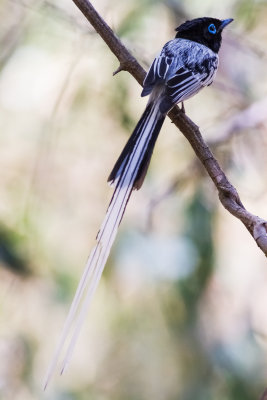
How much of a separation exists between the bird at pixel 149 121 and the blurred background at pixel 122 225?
832 millimetres

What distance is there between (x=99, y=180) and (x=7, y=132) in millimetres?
→ 600

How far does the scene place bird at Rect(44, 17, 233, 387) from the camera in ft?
6.55

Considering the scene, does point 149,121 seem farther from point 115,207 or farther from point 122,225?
point 122,225

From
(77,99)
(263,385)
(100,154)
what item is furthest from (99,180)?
(263,385)

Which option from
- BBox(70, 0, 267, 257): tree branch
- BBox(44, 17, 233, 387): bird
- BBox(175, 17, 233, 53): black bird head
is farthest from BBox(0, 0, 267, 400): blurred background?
BBox(70, 0, 267, 257): tree branch

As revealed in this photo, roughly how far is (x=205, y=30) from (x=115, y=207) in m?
1.42

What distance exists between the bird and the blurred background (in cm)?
83

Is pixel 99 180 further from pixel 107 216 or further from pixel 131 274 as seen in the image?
pixel 107 216

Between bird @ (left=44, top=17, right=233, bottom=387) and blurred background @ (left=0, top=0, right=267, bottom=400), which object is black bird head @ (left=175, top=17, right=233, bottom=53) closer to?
bird @ (left=44, top=17, right=233, bottom=387)

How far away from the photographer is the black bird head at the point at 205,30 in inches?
129

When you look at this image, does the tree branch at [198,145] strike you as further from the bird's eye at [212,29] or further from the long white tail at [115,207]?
the bird's eye at [212,29]

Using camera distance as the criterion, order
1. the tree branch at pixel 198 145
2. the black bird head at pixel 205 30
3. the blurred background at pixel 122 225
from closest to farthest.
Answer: the tree branch at pixel 198 145
the black bird head at pixel 205 30
the blurred background at pixel 122 225

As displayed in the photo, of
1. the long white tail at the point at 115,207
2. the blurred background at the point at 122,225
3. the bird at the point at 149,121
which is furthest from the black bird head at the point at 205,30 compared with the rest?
the long white tail at the point at 115,207

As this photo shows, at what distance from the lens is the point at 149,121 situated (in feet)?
7.86
